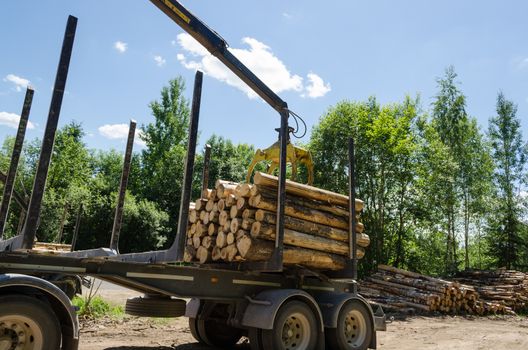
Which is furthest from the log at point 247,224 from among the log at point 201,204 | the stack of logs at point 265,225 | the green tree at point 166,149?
the green tree at point 166,149

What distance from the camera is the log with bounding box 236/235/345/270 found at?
6.76m

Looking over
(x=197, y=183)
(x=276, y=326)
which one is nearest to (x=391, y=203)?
(x=197, y=183)

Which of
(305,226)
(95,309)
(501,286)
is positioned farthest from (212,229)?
(501,286)

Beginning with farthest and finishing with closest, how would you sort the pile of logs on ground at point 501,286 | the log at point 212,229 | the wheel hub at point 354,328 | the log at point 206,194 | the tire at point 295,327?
the pile of logs on ground at point 501,286
the log at point 206,194
the wheel hub at point 354,328
the log at point 212,229
the tire at point 295,327

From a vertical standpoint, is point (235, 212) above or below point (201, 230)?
above

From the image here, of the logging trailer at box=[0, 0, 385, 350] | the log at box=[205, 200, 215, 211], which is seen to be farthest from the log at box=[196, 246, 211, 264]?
the log at box=[205, 200, 215, 211]

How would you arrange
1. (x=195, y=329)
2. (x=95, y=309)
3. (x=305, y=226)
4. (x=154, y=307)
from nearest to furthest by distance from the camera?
(x=154, y=307) → (x=305, y=226) → (x=195, y=329) → (x=95, y=309)

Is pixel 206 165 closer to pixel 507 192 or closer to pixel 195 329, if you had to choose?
pixel 195 329

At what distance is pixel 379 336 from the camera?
1082 centimetres

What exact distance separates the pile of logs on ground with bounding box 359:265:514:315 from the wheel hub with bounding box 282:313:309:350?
34.1 ft

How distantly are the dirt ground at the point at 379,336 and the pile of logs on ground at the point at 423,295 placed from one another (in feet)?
10.6

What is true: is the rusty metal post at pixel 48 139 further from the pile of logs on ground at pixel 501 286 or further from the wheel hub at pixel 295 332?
the pile of logs on ground at pixel 501 286

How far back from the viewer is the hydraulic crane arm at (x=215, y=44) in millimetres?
7387

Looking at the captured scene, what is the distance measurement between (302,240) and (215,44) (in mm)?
3740
